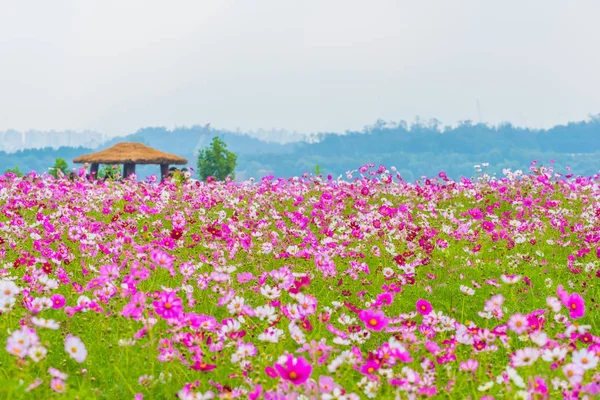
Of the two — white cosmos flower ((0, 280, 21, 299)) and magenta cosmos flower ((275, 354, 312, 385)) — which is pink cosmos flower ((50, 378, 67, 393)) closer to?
white cosmos flower ((0, 280, 21, 299))

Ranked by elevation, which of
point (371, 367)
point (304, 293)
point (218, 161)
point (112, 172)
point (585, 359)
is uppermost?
point (585, 359)

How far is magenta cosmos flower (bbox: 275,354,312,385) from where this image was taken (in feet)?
8.73

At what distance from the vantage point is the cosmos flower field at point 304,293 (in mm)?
3283

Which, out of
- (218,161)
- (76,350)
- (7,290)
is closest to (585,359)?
(76,350)

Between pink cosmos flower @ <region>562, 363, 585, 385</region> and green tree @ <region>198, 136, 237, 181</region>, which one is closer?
pink cosmos flower @ <region>562, 363, 585, 385</region>

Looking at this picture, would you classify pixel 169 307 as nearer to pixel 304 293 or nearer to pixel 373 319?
pixel 373 319

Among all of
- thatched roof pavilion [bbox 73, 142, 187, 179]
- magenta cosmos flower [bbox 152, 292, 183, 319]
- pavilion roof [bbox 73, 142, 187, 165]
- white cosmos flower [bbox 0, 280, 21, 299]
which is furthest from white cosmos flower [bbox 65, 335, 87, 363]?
pavilion roof [bbox 73, 142, 187, 165]

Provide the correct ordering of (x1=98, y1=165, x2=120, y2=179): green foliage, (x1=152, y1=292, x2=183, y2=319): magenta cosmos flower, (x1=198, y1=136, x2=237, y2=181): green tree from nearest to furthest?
(x1=152, y1=292, x2=183, y2=319): magenta cosmos flower, (x1=98, y1=165, x2=120, y2=179): green foliage, (x1=198, y1=136, x2=237, y2=181): green tree

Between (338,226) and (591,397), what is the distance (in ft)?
19.7

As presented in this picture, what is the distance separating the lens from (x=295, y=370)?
2693 mm

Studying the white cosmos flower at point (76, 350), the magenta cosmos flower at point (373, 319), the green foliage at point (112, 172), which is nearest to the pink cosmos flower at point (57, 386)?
the white cosmos flower at point (76, 350)

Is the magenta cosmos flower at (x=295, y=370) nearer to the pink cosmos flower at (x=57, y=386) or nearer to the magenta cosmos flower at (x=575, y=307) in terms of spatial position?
the pink cosmos flower at (x=57, y=386)

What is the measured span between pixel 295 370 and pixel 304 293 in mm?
2546

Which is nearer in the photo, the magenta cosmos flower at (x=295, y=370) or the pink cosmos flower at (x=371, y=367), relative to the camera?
the magenta cosmos flower at (x=295, y=370)
